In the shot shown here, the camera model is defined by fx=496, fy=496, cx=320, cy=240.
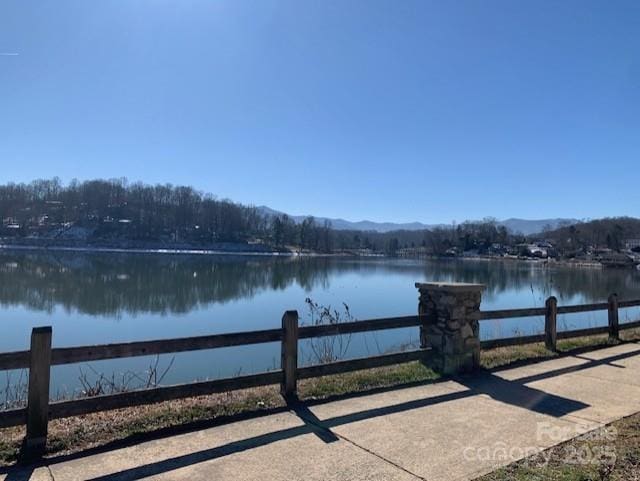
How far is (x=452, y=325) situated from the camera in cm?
712

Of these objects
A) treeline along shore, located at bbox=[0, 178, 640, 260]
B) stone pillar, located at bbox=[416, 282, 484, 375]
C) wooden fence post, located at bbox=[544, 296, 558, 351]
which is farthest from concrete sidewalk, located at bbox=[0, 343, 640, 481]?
treeline along shore, located at bbox=[0, 178, 640, 260]

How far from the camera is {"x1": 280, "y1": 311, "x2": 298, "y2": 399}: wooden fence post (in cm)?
568

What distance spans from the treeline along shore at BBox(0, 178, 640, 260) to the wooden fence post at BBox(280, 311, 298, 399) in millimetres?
144339

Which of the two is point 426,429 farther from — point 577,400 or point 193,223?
point 193,223

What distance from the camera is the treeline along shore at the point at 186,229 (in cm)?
14662

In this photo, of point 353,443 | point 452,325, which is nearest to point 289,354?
point 353,443

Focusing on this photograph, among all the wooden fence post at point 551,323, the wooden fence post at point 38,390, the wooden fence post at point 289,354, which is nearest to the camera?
the wooden fence post at point 38,390

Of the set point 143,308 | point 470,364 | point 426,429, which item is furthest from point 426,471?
point 143,308

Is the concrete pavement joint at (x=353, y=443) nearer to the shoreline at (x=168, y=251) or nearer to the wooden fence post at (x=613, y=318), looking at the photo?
the wooden fence post at (x=613, y=318)

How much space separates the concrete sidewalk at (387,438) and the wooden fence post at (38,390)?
1.24 ft

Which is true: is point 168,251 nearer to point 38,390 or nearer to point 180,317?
point 180,317

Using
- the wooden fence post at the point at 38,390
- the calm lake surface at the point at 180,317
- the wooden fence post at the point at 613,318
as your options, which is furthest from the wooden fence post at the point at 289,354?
the wooden fence post at the point at 613,318

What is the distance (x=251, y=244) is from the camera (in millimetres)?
158375

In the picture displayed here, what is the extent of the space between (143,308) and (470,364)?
62.7 ft
